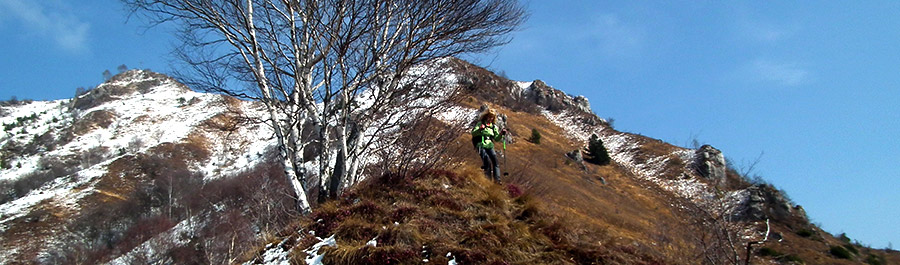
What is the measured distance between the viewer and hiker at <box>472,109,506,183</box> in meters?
7.43

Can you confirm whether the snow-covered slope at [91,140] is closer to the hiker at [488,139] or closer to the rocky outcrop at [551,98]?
the hiker at [488,139]

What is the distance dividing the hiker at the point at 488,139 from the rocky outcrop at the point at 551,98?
7285 cm

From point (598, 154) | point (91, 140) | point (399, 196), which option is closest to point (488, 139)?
point (399, 196)

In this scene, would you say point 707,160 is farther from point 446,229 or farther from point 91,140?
point 91,140

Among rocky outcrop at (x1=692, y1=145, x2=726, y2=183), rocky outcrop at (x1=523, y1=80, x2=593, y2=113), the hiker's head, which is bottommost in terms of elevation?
the hiker's head

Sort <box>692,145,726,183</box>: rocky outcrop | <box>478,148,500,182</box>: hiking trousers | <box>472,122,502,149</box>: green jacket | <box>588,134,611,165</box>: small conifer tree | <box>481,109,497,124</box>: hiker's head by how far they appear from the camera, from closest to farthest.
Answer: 1. <box>478,148,500,182</box>: hiking trousers
2. <box>472,122,502,149</box>: green jacket
3. <box>481,109,497,124</box>: hiker's head
4. <box>692,145,726,183</box>: rocky outcrop
5. <box>588,134,611,165</box>: small conifer tree

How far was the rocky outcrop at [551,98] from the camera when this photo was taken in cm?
8373

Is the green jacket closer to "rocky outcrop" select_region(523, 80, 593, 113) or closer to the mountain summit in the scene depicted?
the mountain summit

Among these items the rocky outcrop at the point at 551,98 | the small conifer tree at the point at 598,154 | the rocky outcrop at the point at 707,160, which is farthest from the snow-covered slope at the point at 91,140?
the rocky outcrop at the point at 551,98

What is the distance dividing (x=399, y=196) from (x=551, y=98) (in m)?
82.8

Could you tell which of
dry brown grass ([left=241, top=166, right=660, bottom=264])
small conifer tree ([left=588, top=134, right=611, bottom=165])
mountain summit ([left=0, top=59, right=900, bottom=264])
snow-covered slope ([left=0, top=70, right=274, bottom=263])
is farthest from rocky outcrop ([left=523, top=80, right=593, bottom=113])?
dry brown grass ([left=241, top=166, right=660, bottom=264])

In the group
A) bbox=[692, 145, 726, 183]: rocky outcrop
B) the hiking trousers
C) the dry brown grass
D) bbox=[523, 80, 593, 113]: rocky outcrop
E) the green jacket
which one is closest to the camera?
the dry brown grass

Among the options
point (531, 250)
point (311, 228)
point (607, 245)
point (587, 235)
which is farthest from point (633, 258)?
point (311, 228)

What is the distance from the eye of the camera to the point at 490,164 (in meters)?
7.64
